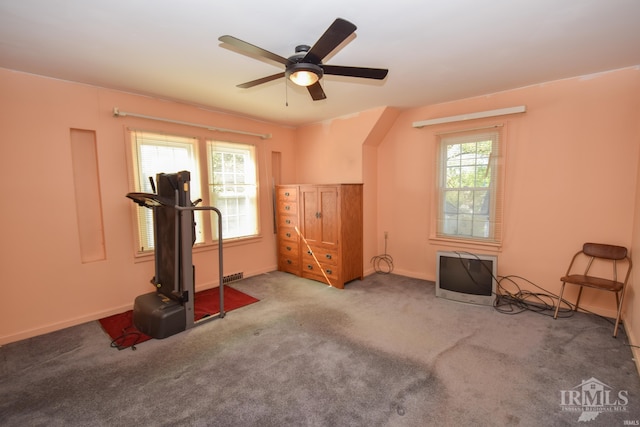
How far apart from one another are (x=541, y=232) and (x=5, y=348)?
5.60 meters

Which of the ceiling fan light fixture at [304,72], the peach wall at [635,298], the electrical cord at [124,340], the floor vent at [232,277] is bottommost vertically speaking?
the electrical cord at [124,340]

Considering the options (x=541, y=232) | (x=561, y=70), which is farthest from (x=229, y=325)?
(x=561, y=70)

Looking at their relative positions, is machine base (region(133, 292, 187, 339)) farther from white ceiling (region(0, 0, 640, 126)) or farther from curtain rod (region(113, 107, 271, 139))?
white ceiling (region(0, 0, 640, 126))

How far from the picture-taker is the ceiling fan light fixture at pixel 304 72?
74.4 inches

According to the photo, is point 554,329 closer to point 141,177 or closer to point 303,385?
point 303,385

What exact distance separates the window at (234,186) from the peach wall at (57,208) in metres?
0.77

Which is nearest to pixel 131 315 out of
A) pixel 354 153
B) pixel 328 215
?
pixel 328 215

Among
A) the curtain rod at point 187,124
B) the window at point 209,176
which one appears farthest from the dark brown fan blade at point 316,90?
the window at point 209,176

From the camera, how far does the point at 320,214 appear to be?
4.14 meters

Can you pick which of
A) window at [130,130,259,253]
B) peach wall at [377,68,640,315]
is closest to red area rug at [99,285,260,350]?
window at [130,130,259,253]

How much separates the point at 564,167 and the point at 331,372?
329cm

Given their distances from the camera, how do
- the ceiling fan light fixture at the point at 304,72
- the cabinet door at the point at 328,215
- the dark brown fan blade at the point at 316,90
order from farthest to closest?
the cabinet door at the point at 328,215
the dark brown fan blade at the point at 316,90
the ceiling fan light fixture at the point at 304,72

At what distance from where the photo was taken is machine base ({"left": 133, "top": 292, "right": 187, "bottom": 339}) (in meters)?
2.67

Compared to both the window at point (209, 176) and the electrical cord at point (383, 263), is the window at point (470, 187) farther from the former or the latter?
the window at point (209, 176)
